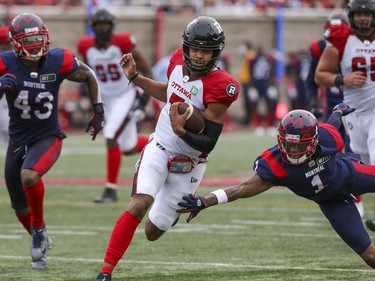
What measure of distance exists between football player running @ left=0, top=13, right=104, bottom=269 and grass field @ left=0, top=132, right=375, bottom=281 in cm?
43

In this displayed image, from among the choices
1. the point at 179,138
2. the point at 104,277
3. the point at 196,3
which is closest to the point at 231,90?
the point at 179,138

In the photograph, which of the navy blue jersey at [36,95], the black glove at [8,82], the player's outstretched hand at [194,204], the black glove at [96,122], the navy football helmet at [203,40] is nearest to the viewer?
the player's outstretched hand at [194,204]

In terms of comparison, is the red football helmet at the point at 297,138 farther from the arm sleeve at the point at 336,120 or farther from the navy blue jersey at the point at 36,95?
the navy blue jersey at the point at 36,95

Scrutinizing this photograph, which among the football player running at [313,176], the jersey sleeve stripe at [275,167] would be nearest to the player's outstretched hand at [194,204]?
the football player running at [313,176]

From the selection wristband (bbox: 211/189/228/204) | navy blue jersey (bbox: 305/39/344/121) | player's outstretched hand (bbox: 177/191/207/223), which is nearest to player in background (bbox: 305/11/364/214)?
navy blue jersey (bbox: 305/39/344/121)

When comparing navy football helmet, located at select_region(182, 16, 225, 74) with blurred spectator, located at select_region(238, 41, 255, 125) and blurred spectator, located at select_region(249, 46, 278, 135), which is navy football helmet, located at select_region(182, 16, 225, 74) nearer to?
blurred spectator, located at select_region(249, 46, 278, 135)

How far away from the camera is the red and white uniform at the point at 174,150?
6117 millimetres

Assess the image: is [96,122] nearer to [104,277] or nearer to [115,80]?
[104,277]

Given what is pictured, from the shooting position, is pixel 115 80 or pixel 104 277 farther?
pixel 115 80

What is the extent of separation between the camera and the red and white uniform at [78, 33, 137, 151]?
36.1 ft

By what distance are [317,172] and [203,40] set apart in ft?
3.43

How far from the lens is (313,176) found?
599cm

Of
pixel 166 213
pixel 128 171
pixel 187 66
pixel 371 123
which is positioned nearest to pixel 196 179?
pixel 166 213

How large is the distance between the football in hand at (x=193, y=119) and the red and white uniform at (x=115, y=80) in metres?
4.92
